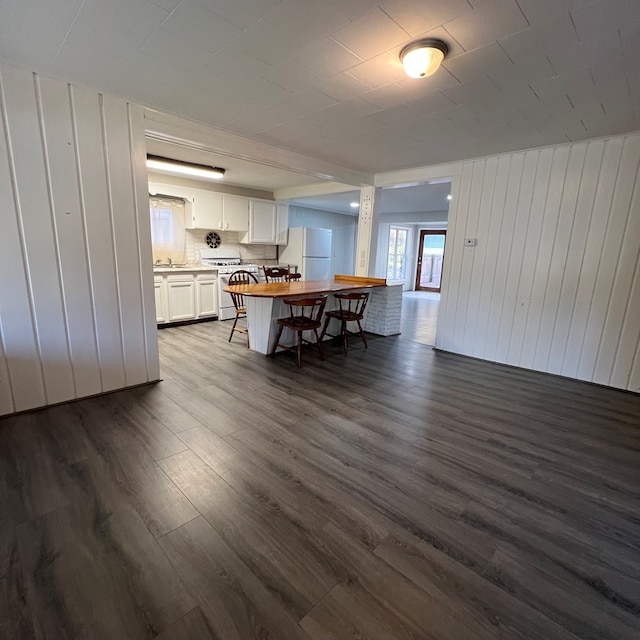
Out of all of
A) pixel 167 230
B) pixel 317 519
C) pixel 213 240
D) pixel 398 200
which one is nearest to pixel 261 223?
pixel 213 240

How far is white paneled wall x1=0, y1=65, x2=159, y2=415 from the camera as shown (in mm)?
2260

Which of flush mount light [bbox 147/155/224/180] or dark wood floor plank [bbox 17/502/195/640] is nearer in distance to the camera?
dark wood floor plank [bbox 17/502/195/640]

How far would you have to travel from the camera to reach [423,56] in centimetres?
183

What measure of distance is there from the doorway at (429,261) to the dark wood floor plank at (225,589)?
34.1ft

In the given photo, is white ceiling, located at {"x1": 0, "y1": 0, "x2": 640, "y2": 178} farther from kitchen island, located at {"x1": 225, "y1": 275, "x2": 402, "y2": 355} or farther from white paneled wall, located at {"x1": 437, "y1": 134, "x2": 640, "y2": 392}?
kitchen island, located at {"x1": 225, "y1": 275, "x2": 402, "y2": 355}

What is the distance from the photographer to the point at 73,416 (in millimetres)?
2465

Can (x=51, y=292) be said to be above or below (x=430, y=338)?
above

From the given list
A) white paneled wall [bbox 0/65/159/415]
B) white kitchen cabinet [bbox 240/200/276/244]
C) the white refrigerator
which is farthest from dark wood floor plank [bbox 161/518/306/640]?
the white refrigerator

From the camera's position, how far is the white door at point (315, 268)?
23.3 ft

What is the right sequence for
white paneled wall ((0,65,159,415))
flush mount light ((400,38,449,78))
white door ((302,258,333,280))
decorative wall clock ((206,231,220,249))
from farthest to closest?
white door ((302,258,333,280)) < decorative wall clock ((206,231,220,249)) < white paneled wall ((0,65,159,415)) < flush mount light ((400,38,449,78))

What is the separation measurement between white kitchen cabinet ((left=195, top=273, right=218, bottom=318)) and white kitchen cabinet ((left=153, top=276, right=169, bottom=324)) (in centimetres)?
50

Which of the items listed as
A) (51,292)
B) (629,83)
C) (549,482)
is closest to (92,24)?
(51,292)

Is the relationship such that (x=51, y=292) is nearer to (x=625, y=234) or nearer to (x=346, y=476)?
(x=346, y=476)

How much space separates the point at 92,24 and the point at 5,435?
8.22 ft
